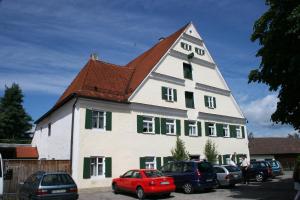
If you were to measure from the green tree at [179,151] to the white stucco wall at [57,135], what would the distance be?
8.49 metres

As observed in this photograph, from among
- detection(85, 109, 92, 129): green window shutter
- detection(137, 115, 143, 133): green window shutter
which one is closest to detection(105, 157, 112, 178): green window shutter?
detection(85, 109, 92, 129): green window shutter

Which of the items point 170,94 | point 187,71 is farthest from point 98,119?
point 187,71

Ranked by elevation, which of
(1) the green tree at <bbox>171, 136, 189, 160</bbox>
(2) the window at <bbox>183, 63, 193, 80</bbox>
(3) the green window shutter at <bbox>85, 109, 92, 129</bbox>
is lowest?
(1) the green tree at <bbox>171, 136, 189, 160</bbox>

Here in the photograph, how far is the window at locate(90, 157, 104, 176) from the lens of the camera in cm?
2281

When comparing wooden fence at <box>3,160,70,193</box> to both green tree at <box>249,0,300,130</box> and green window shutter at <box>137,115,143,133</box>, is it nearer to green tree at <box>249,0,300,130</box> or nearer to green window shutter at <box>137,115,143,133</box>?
green window shutter at <box>137,115,143,133</box>

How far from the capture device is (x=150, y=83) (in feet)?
90.6

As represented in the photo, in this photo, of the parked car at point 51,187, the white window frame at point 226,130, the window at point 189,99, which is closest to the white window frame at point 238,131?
the white window frame at point 226,130

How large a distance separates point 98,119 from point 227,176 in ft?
30.7

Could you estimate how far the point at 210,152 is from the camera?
30531mm

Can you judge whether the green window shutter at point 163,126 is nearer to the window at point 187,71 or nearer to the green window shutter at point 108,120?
the green window shutter at point 108,120

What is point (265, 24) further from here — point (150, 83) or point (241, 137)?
point (241, 137)

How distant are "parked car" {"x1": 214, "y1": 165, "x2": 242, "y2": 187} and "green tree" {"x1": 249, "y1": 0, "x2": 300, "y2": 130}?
5.20m

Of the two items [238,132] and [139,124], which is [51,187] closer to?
[139,124]

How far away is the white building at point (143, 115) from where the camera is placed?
23.0m
